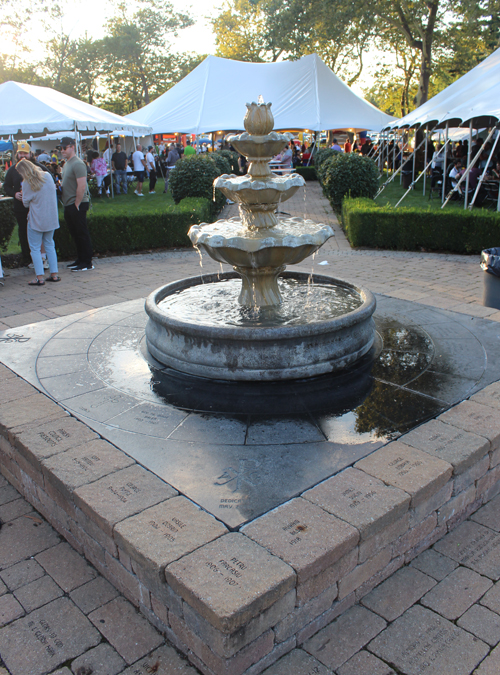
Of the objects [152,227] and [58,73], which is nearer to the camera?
[152,227]

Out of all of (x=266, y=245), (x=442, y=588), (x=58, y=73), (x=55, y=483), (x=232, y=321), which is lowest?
(x=442, y=588)

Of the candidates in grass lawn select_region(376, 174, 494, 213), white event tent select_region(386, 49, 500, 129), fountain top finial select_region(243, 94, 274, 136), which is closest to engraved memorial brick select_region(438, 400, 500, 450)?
fountain top finial select_region(243, 94, 274, 136)

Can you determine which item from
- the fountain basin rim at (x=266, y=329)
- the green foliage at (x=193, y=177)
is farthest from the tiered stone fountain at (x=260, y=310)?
the green foliage at (x=193, y=177)

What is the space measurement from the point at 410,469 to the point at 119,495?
1.59 metres

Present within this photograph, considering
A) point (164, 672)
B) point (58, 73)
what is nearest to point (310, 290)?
point (164, 672)

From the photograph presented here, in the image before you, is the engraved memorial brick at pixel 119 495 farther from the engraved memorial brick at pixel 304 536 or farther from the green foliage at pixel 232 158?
the green foliage at pixel 232 158

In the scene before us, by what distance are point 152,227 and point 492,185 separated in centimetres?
864

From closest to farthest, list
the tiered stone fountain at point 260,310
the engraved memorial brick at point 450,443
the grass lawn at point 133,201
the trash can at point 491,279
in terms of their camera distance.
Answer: the engraved memorial brick at point 450,443 → the tiered stone fountain at point 260,310 → the trash can at point 491,279 → the grass lawn at point 133,201

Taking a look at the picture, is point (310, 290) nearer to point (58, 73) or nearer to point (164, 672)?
point (164, 672)

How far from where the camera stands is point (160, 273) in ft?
29.3

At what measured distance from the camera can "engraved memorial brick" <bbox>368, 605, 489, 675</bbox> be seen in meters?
2.12

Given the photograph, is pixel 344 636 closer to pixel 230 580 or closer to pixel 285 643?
pixel 285 643

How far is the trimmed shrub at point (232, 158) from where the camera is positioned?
21.7 meters

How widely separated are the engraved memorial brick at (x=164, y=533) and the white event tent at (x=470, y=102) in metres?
12.1
